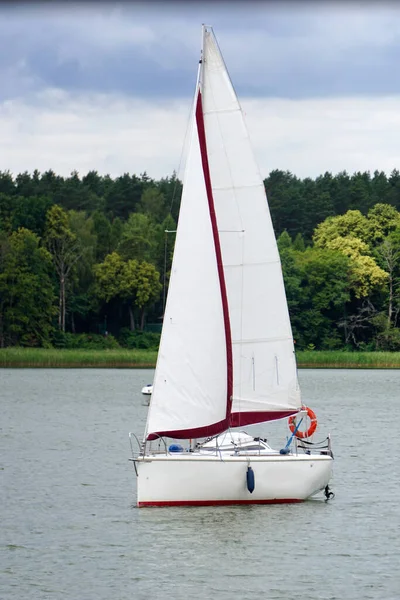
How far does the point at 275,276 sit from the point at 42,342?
95.4 m

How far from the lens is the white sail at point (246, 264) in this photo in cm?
Result: 3083

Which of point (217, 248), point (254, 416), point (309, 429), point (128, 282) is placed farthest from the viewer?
point (128, 282)

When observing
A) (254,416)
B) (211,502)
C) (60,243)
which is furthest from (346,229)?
(211,502)

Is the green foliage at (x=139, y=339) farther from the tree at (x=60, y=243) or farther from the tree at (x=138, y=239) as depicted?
the tree at (x=138, y=239)

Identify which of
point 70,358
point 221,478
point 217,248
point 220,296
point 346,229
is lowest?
point 70,358

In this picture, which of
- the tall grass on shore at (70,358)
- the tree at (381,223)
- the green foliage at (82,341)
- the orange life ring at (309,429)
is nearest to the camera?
the orange life ring at (309,429)

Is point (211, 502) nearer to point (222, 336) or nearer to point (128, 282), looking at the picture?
point (222, 336)

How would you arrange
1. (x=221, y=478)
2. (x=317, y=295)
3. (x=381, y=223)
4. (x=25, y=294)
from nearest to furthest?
(x=221, y=478) < (x=25, y=294) < (x=317, y=295) < (x=381, y=223)

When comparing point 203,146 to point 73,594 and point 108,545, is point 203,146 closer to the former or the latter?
point 108,545

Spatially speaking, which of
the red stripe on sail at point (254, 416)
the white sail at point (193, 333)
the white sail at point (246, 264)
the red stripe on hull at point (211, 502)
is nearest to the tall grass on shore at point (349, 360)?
the red stripe on sail at point (254, 416)

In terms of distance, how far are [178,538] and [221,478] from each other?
70.9 inches

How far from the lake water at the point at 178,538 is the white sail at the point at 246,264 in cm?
253

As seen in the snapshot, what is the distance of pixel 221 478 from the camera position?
99.5 feet

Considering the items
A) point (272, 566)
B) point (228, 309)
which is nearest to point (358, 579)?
point (272, 566)
